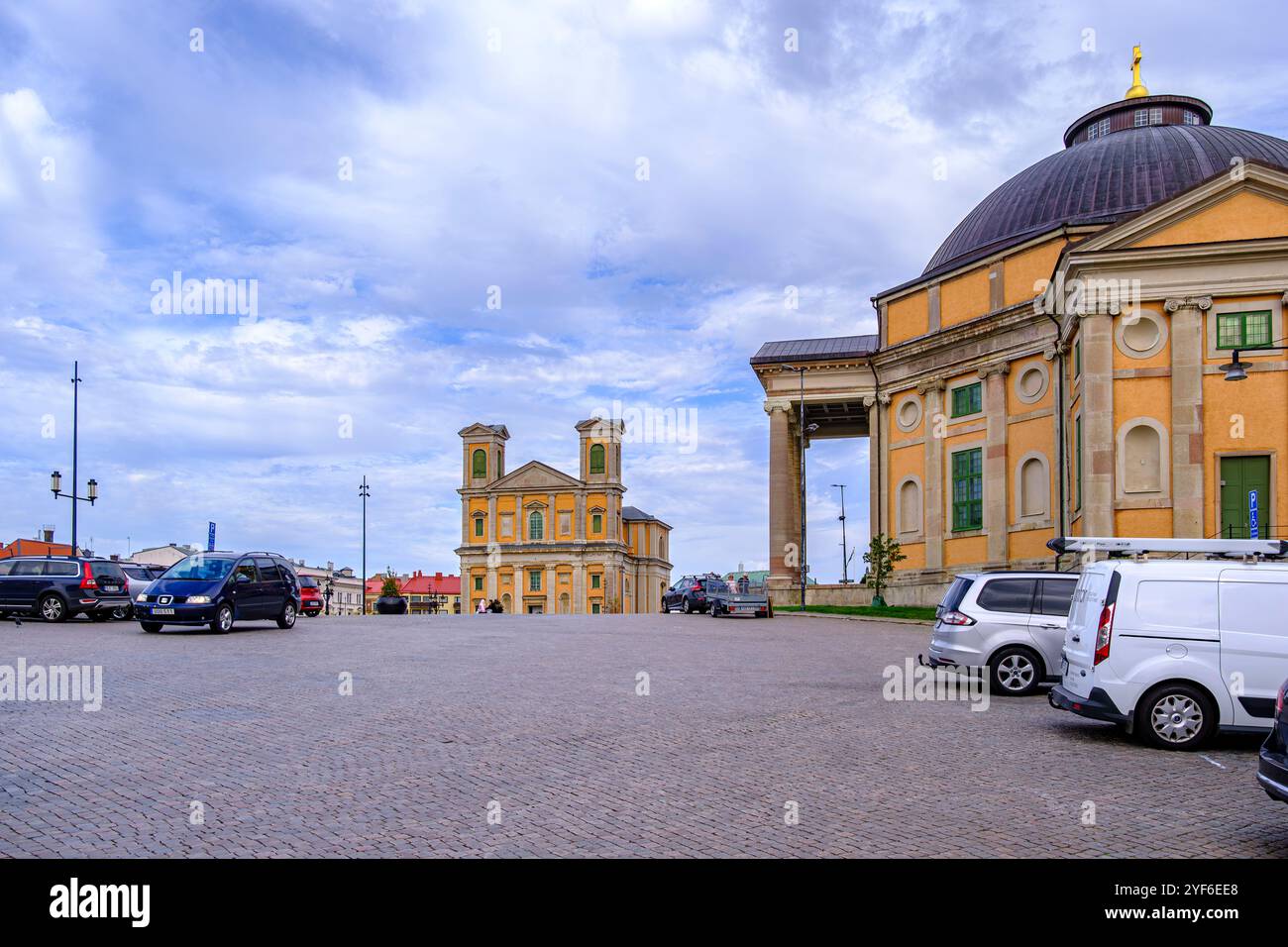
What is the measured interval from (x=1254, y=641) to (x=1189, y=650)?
600 mm

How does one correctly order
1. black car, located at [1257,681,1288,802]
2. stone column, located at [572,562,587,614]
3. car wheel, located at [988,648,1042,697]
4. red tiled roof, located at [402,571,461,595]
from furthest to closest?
red tiled roof, located at [402,571,461,595] → stone column, located at [572,562,587,614] → car wheel, located at [988,648,1042,697] → black car, located at [1257,681,1288,802]

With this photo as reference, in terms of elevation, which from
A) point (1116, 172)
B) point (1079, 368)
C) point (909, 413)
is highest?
point (1116, 172)

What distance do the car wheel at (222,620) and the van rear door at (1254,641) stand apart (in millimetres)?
20373

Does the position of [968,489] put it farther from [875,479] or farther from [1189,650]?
[1189,650]

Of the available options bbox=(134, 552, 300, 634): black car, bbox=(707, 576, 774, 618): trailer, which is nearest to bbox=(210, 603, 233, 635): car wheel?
bbox=(134, 552, 300, 634): black car

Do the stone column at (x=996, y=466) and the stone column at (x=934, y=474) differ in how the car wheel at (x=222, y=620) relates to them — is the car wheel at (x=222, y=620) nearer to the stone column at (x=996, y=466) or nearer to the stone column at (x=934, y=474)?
the stone column at (x=996, y=466)

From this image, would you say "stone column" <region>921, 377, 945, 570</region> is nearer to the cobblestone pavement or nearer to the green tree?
the green tree

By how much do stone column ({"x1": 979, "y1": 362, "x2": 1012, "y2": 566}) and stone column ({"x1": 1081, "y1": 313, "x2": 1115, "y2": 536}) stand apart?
9.47 metres

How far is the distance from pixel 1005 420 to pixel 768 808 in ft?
133

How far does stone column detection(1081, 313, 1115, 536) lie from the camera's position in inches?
1363

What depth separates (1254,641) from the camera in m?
11.0

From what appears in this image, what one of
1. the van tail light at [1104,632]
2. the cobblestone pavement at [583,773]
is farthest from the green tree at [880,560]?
the van tail light at [1104,632]

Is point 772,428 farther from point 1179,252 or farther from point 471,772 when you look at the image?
point 471,772

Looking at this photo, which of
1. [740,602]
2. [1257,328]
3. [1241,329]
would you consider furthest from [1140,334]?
[740,602]
